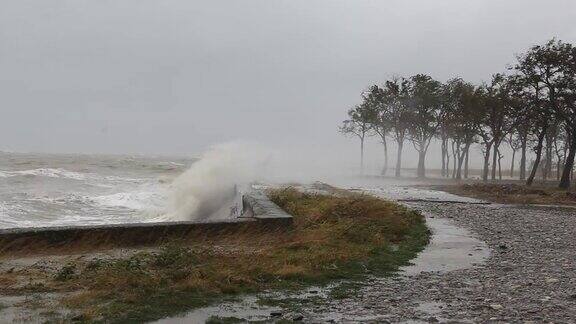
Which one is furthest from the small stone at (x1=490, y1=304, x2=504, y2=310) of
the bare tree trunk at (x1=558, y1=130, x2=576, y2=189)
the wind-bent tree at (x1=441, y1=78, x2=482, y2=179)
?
the wind-bent tree at (x1=441, y1=78, x2=482, y2=179)

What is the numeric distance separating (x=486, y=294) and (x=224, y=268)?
3708mm

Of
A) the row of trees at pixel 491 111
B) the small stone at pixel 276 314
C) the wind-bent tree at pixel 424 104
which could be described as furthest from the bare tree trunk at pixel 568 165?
the small stone at pixel 276 314

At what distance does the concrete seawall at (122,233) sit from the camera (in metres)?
9.46

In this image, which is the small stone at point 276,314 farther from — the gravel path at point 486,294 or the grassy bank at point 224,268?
the grassy bank at point 224,268

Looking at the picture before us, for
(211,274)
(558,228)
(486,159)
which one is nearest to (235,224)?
(211,274)

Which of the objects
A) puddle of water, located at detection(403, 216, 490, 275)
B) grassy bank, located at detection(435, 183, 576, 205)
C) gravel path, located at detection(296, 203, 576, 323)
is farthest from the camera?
grassy bank, located at detection(435, 183, 576, 205)

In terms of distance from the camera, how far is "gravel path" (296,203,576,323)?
230 inches

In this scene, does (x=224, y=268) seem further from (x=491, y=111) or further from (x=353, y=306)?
(x=491, y=111)

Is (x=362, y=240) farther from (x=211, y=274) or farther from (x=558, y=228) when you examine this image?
(x=558, y=228)

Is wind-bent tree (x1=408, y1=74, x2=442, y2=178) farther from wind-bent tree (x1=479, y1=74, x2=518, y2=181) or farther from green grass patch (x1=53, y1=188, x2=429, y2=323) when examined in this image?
green grass patch (x1=53, y1=188, x2=429, y2=323)

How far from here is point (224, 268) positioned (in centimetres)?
787

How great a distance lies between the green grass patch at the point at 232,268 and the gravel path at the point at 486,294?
2.09ft

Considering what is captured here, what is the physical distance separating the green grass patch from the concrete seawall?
28cm

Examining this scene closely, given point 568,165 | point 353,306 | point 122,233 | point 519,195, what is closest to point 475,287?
point 353,306
